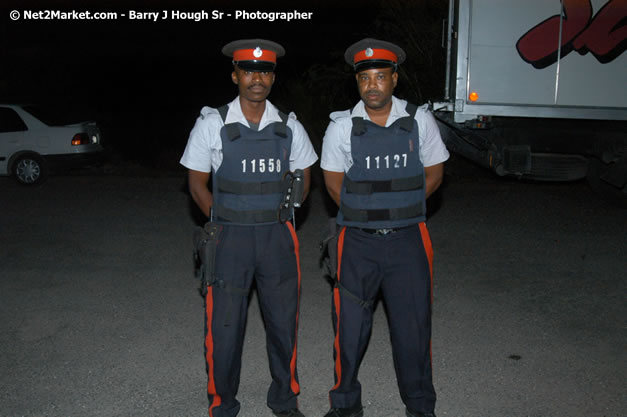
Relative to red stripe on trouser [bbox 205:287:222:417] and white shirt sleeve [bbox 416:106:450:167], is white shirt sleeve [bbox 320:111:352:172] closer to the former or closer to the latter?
white shirt sleeve [bbox 416:106:450:167]

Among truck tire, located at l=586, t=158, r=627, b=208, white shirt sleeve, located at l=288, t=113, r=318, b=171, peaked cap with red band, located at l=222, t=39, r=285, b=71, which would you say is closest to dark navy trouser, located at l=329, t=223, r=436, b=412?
white shirt sleeve, located at l=288, t=113, r=318, b=171

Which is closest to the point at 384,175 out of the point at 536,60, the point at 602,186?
the point at 536,60

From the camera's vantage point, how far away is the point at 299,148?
367 cm

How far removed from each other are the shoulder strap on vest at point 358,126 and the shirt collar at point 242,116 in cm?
43

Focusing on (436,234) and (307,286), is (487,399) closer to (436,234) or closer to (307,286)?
(307,286)

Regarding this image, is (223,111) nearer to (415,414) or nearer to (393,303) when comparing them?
(393,303)

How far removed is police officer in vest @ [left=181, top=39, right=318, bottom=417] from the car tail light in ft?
31.8

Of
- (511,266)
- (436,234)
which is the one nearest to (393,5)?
(436,234)

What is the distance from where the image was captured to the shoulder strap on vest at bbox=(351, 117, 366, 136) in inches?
134

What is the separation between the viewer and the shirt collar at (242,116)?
346cm

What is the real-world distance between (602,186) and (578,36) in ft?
9.09

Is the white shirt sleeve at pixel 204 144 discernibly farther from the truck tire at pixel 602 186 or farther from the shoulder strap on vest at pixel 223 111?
the truck tire at pixel 602 186

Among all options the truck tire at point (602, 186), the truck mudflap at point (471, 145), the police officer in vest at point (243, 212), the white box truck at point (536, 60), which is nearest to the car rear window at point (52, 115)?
the truck mudflap at point (471, 145)

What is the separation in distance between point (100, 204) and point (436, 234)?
17.6ft
